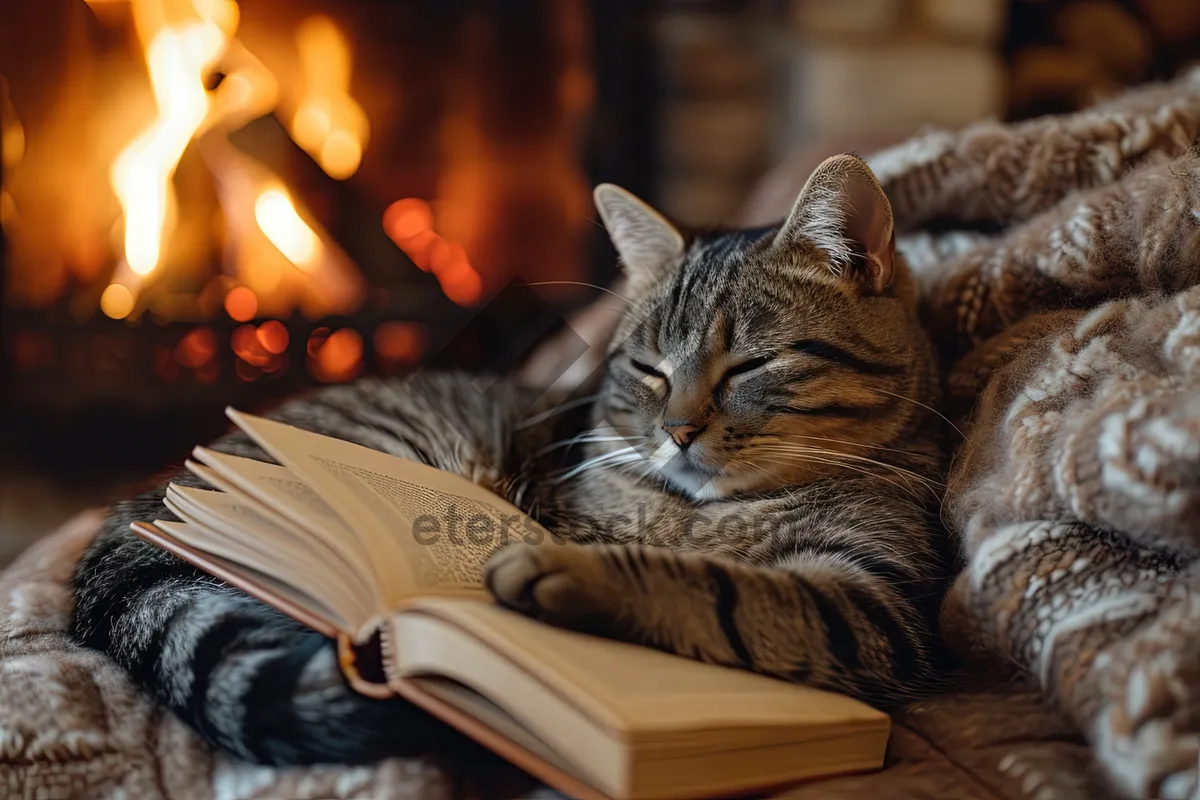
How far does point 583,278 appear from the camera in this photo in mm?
2047

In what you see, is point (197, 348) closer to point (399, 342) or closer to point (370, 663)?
point (399, 342)

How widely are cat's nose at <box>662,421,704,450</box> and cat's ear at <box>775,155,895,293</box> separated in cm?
A: 21

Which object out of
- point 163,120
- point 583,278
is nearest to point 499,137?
point 583,278

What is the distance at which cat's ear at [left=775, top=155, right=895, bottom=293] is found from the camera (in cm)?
83

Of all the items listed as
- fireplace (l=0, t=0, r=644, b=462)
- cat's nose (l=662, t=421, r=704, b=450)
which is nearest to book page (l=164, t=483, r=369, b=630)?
cat's nose (l=662, t=421, r=704, b=450)

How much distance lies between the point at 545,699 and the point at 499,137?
1.75 meters

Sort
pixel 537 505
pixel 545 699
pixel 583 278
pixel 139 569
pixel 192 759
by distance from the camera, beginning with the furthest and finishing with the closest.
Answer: pixel 583 278, pixel 537 505, pixel 139 569, pixel 192 759, pixel 545 699

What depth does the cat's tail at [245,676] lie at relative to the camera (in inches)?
22.8

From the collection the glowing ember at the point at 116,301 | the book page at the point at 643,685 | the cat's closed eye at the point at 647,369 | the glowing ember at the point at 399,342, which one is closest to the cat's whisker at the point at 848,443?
the cat's closed eye at the point at 647,369

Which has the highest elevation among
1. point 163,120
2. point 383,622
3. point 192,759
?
point 163,120

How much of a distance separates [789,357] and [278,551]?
473mm

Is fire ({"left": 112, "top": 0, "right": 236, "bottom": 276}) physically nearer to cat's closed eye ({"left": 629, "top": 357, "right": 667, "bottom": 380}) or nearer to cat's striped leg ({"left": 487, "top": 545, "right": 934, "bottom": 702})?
cat's closed eye ({"left": 629, "top": 357, "right": 667, "bottom": 380})

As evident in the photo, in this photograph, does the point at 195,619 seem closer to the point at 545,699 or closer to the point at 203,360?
the point at 545,699

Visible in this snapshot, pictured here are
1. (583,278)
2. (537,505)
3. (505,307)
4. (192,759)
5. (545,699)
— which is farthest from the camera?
(583,278)
